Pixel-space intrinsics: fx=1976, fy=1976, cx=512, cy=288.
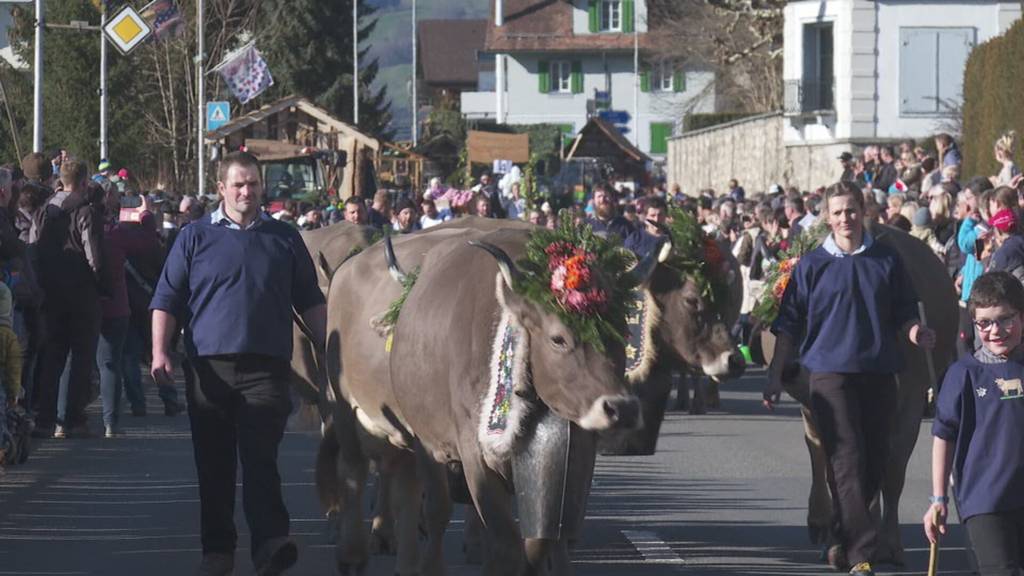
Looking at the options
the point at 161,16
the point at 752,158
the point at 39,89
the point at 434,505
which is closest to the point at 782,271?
the point at 434,505

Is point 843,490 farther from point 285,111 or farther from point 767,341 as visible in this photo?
point 285,111

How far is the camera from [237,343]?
8.99 meters

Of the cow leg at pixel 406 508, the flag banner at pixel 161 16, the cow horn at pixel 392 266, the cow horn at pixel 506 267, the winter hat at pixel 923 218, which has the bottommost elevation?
the cow leg at pixel 406 508

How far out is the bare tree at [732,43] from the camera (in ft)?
198

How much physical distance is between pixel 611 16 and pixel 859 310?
88840 millimetres

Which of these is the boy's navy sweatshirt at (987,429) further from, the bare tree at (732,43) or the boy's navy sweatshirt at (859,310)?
the bare tree at (732,43)

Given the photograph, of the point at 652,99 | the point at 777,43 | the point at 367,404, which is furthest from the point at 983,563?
the point at 652,99

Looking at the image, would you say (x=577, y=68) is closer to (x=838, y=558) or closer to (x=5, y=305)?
(x=5, y=305)

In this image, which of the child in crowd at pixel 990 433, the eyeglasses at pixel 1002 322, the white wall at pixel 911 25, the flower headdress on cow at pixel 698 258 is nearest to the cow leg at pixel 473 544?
the flower headdress on cow at pixel 698 258

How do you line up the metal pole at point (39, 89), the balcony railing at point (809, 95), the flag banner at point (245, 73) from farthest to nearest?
the balcony railing at point (809, 95), the flag banner at point (245, 73), the metal pole at point (39, 89)

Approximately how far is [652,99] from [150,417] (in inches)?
3192

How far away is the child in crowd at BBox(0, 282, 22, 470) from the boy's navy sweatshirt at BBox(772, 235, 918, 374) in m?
5.27

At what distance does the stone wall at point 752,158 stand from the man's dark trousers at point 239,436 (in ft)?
110

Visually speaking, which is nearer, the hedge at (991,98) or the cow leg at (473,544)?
the cow leg at (473,544)
